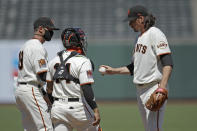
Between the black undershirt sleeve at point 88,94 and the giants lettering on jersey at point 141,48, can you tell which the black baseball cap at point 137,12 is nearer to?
the giants lettering on jersey at point 141,48

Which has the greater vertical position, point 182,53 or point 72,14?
point 72,14

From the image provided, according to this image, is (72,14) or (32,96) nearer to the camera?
(32,96)

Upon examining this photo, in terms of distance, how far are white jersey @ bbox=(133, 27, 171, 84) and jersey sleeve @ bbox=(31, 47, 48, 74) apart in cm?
146

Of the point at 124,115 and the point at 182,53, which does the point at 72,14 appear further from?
the point at 124,115

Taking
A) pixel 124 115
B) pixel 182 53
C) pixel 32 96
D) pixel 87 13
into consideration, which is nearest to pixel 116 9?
pixel 87 13

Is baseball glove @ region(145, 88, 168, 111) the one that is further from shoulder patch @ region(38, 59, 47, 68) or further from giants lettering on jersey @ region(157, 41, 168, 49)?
shoulder patch @ region(38, 59, 47, 68)

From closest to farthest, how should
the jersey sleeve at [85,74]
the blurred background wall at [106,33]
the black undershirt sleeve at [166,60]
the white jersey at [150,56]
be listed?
the jersey sleeve at [85,74] → the black undershirt sleeve at [166,60] → the white jersey at [150,56] → the blurred background wall at [106,33]

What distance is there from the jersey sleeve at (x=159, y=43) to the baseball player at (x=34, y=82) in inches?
66.7

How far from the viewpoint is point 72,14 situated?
20.8 m

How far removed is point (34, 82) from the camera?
5.86m

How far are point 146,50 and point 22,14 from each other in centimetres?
1681

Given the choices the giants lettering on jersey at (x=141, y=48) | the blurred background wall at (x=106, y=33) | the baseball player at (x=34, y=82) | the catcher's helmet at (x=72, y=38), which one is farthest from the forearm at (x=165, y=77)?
the blurred background wall at (x=106, y=33)

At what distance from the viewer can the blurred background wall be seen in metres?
16.3

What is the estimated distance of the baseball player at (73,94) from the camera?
4.64 meters
